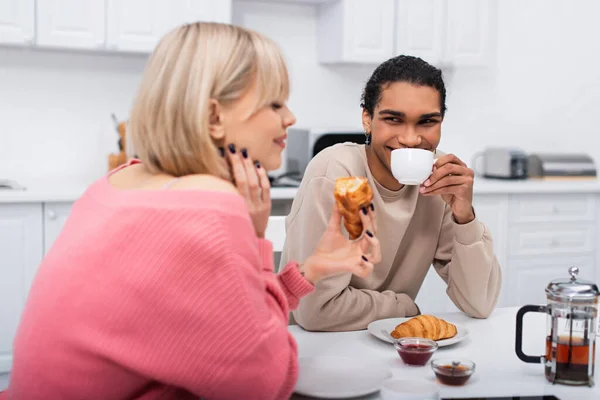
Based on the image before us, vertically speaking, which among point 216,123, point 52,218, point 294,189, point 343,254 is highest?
point 216,123

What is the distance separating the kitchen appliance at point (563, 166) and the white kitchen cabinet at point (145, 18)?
1.84m

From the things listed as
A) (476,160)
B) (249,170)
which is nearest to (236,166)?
(249,170)

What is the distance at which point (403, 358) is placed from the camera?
1259 mm

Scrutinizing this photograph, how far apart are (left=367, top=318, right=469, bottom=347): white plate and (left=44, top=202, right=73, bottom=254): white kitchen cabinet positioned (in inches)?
77.2

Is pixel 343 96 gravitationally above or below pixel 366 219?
above

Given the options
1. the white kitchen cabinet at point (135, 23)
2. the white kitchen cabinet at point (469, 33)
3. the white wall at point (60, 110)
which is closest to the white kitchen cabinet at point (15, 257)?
the white wall at point (60, 110)

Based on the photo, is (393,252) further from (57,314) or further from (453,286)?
(57,314)

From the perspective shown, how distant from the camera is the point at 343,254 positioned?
1.25 m

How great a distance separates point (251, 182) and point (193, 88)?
18 centimetres

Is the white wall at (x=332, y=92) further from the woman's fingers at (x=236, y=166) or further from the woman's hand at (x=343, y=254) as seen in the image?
the woman's fingers at (x=236, y=166)

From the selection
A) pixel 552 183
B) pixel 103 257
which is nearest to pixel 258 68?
pixel 103 257

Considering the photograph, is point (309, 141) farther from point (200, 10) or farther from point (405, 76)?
point (405, 76)

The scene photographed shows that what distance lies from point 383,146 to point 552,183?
2.30 meters

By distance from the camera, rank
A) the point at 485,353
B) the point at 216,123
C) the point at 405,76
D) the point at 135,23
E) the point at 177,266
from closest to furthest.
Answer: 1. the point at 177,266
2. the point at 216,123
3. the point at 485,353
4. the point at 405,76
5. the point at 135,23
